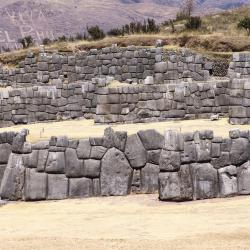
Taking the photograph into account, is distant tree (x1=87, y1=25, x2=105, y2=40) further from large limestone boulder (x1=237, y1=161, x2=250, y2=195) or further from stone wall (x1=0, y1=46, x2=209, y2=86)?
large limestone boulder (x1=237, y1=161, x2=250, y2=195)

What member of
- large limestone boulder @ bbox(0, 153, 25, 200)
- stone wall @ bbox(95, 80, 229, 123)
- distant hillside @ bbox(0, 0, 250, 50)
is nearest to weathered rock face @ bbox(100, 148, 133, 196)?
large limestone boulder @ bbox(0, 153, 25, 200)

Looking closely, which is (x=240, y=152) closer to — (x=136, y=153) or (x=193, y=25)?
(x=136, y=153)

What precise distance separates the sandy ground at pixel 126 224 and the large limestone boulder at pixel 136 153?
0.67 m

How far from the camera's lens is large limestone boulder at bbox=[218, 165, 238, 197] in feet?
38.6

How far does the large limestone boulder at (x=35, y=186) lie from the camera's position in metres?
12.6

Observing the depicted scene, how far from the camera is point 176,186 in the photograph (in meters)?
11.6

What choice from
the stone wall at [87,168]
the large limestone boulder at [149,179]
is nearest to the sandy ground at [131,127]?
the stone wall at [87,168]

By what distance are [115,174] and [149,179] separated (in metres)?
0.68

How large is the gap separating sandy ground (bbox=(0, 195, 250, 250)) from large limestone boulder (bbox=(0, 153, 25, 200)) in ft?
1.23

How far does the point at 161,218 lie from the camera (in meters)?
10.5

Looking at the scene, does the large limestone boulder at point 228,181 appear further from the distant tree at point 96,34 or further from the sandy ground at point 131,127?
the distant tree at point 96,34

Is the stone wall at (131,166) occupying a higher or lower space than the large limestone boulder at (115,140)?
lower

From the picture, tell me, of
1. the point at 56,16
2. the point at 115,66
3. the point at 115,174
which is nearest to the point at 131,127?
the point at 115,174

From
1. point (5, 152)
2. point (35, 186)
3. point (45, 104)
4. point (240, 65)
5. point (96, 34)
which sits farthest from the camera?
point (96, 34)
